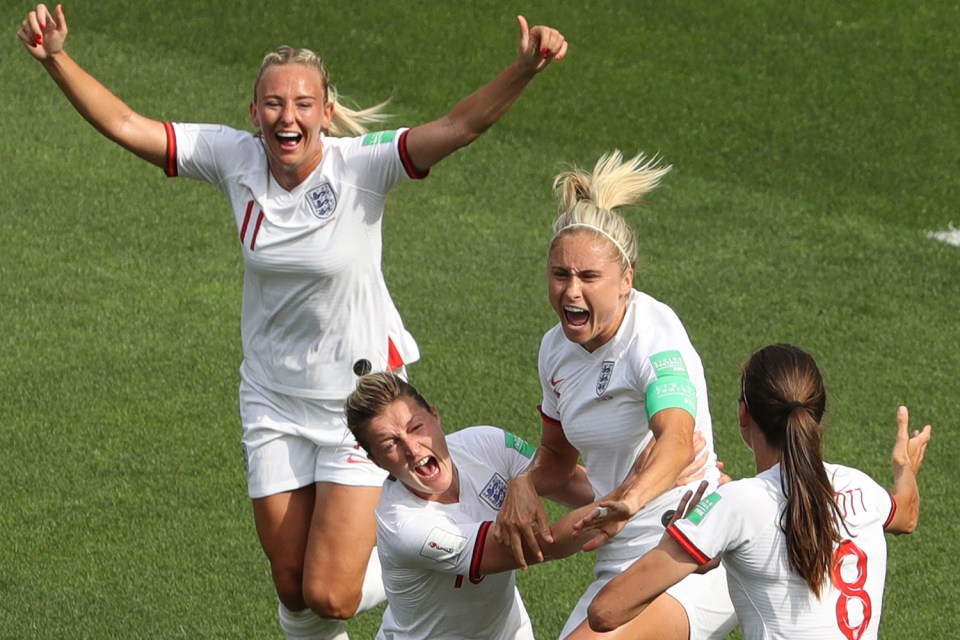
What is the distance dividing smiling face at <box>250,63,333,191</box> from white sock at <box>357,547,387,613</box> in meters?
1.47

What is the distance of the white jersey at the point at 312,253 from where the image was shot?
17.5 feet

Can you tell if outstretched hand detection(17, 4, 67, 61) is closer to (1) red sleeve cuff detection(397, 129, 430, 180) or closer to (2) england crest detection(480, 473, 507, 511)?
(1) red sleeve cuff detection(397, 129, 430, 180)

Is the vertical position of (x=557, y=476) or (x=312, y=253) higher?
(x=312, y=253)

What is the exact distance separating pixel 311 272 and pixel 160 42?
28.1ft

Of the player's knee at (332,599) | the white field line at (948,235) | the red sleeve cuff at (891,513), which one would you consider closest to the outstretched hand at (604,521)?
the red sleeve cuff at (891,513)

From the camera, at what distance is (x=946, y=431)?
311 inches

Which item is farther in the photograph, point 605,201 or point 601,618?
point 605,201

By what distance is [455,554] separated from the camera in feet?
14.5

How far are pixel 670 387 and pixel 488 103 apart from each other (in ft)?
3.70

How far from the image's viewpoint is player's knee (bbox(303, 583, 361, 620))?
5.51 metres

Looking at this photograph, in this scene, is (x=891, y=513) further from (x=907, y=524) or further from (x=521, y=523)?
(x=521, y=523)

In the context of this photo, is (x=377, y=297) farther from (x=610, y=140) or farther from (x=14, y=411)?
(x=610, y=140)

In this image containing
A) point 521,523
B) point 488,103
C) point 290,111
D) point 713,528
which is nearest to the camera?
point 713,528

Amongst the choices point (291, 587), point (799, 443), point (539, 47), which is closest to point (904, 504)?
point (799, 443)
